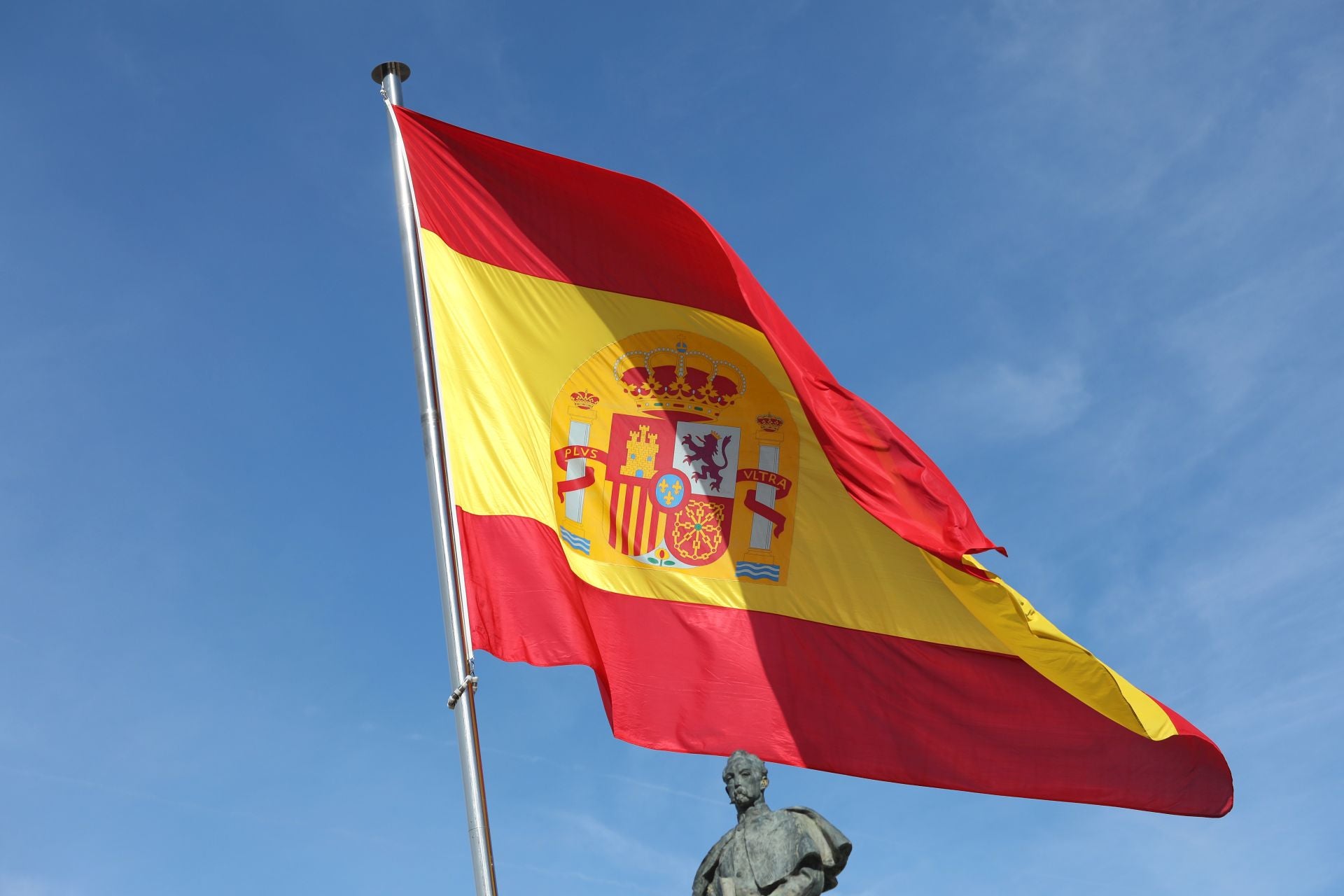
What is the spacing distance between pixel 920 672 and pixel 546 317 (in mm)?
6106

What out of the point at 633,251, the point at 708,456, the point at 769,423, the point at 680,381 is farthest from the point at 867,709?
the point at 633,251

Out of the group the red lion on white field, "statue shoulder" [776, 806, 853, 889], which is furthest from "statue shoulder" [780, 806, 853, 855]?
the red lion on white field

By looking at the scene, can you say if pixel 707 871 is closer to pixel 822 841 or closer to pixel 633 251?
pixel 822 841

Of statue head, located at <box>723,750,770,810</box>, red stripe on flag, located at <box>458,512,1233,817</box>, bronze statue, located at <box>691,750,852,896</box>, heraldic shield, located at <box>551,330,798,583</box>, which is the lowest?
bronze statue, located at <box>691,750,852,896</box>

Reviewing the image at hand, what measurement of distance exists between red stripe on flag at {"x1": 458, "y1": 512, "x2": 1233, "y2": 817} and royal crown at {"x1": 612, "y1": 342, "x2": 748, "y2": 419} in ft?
7.91

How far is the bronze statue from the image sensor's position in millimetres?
15391

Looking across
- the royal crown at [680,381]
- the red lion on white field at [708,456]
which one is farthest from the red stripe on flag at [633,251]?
the red lion on white field at [708,456]

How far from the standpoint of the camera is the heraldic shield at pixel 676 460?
18.8m

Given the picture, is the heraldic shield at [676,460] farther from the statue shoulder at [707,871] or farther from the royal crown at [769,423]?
the statue shoulder at [707,871]

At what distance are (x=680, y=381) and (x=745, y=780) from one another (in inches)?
212

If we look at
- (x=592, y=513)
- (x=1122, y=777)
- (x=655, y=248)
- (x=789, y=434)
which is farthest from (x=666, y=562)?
(x=1122, y=777)

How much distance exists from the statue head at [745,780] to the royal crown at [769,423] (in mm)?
4624

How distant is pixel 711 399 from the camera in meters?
19.6

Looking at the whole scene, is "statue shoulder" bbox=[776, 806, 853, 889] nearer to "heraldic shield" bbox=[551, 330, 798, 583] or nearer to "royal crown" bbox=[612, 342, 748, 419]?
"heraldic shield" bbox=[551, 330, 798, 583]
